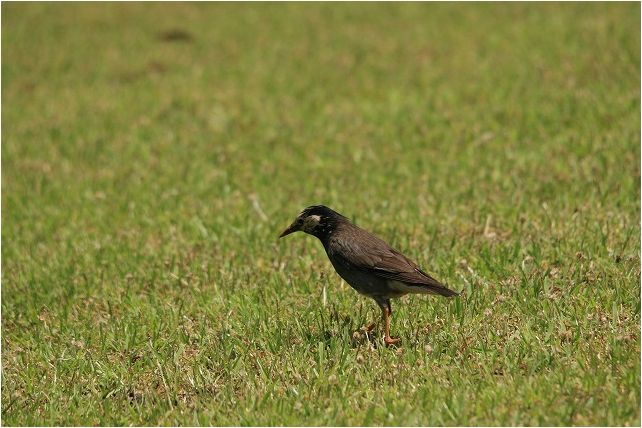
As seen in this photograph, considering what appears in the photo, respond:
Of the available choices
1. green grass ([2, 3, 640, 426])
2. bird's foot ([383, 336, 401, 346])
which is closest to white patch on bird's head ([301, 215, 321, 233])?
green grass ([2, 3, 640, 426])

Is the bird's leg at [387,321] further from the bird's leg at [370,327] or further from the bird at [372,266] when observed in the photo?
the bird's leg at [370,327]

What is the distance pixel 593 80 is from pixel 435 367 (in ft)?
28.5

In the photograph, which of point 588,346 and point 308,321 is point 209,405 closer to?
point 308,321

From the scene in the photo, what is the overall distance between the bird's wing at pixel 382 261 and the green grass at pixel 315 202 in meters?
0.42

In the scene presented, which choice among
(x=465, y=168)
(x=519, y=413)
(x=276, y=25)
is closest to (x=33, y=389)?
(x=519, y=413)

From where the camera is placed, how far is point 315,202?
35.8 feet

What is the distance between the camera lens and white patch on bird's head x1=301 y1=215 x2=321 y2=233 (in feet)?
23.6

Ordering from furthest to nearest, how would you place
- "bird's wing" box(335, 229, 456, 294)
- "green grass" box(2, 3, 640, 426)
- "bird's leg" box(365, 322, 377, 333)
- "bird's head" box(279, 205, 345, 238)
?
"bird's head" box(279, 205, 345, 238) → "bird's leg" box(365, 322, 377, 333) → "bird's wing" box(335, 229, 456, 294) → "green grass" box(2, 3, 640, 426)

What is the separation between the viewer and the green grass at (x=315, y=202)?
596cm

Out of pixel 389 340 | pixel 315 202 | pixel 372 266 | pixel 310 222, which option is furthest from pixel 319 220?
pixel 315 202

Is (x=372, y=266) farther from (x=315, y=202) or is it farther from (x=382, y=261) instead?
(x=315, y=202)

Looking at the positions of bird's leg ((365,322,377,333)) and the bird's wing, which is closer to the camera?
the bird's wing

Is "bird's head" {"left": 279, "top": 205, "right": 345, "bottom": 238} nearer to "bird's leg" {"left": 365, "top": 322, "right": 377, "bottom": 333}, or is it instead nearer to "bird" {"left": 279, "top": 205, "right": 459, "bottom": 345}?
"bird" {"left": 279, "top": 205, "right": 459, "bottom": 345}

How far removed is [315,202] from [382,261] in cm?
434
